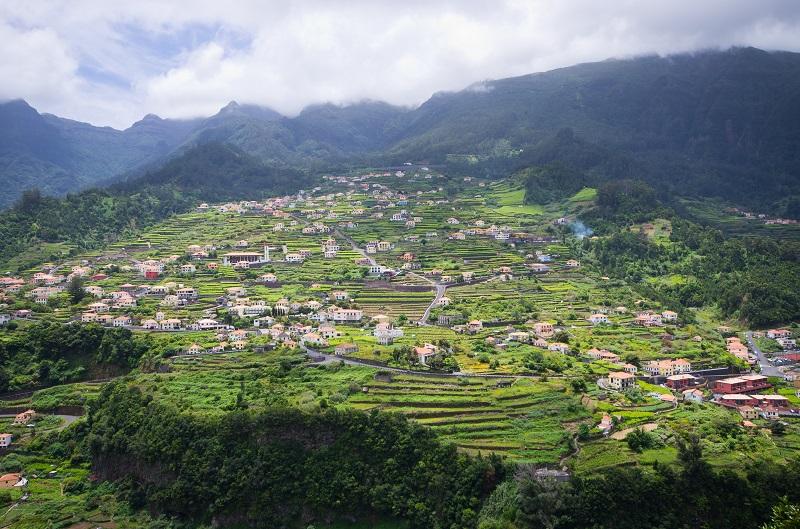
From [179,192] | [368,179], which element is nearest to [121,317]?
[179,192]

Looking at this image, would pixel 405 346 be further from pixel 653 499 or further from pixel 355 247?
pixel 355 247

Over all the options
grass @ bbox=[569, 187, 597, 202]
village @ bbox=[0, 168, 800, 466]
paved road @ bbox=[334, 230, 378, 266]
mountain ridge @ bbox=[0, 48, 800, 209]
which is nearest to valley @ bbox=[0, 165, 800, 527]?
village @ bbox=[0, 168, 800, 466]

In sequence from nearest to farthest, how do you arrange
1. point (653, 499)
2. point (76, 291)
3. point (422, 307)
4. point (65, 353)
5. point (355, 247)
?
point (653, 499) < point (65, 353) < point (422, 307) < point (76, 291) < point (355, 247)

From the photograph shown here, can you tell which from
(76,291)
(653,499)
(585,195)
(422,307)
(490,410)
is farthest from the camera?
(585,195)

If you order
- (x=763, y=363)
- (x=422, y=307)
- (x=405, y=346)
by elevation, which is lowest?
(x=763, y=363)

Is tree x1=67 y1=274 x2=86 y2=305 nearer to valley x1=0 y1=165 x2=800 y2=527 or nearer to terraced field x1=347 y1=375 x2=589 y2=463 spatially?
valley x1=0 y1=165 x2=800 y2=527

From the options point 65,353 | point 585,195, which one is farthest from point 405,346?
point 585,195

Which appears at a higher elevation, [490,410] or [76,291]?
[76,291]
